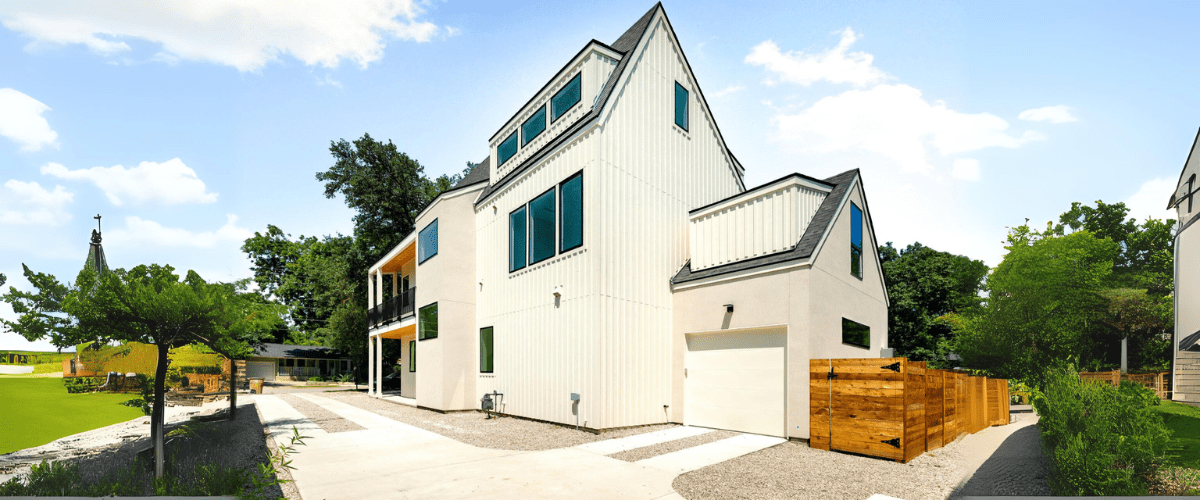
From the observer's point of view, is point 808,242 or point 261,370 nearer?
point 808,242

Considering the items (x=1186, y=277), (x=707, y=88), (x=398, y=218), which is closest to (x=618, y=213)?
(x=707, y=88)

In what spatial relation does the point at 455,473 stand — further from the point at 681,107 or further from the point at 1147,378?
the point at 1147,378

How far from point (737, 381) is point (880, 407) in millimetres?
3085

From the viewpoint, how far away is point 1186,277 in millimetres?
7027

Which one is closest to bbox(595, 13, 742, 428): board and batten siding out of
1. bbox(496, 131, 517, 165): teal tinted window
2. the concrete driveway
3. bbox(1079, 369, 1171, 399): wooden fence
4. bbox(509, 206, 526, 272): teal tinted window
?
the concrete driveway

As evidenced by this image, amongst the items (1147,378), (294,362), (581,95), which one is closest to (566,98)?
(581,95)

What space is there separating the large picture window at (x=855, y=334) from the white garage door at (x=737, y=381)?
210cm

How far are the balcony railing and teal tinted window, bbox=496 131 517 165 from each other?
6.02 metres

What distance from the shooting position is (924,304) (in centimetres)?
3638

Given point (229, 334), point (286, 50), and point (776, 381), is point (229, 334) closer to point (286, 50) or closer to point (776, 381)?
point (286, 50)

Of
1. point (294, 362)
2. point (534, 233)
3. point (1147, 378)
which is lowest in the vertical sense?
point (294, 362)

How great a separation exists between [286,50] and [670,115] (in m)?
8.29

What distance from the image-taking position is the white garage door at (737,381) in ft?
34.6

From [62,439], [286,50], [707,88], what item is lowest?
[62,439]
